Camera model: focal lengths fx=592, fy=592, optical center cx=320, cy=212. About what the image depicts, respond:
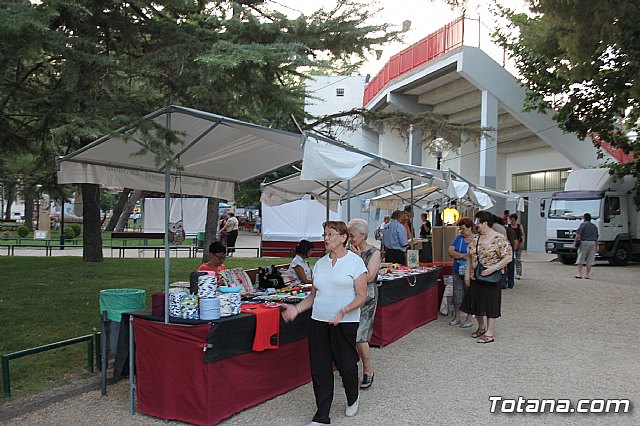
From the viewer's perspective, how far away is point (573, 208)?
21234 mm

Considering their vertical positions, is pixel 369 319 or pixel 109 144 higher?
pixel 109 144

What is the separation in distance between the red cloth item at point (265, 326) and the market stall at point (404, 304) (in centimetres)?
250

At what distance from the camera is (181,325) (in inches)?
191

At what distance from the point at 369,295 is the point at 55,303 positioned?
6287 mm

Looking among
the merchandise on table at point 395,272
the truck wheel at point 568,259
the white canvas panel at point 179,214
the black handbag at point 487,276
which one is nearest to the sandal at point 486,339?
the black handbag at point 487,276

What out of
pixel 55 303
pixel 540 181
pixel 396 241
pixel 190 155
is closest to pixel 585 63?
pixel 396 241

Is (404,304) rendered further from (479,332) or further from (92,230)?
(92,230)

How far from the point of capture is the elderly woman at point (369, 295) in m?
5.73

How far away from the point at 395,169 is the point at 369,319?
3.70 m

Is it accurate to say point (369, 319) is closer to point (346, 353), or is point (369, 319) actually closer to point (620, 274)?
point (346, 353)

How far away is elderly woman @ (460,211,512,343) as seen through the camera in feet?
25.1

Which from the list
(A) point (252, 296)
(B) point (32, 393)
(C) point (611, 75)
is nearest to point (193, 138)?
(A) point (252, 296)

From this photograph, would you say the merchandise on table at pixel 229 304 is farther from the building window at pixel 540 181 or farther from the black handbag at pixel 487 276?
the building window at pixel 540 181

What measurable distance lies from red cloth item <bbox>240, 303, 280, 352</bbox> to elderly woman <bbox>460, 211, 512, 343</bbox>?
11.3 ft
